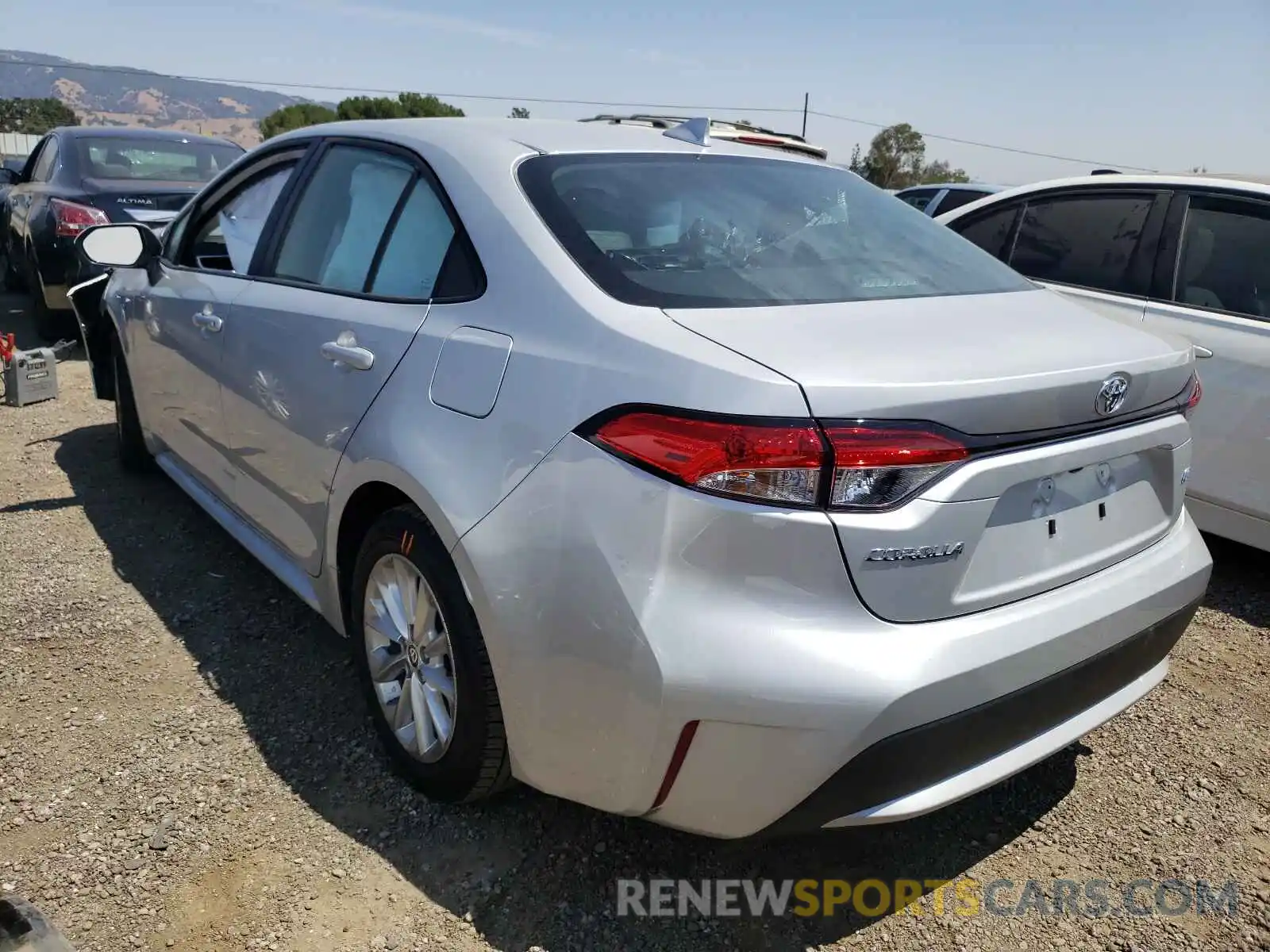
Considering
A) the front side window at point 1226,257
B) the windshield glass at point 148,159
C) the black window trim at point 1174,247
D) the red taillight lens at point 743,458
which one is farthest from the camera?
the windshield glass at point 148,159

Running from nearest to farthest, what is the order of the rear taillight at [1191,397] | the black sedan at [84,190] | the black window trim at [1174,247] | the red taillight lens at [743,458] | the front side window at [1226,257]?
the red taillight lens at [743,458] < the rear taillight at [1191,397] < the front side window at [1226,257] < the black window trim at [1174,247] < the black sedan at [84,190]

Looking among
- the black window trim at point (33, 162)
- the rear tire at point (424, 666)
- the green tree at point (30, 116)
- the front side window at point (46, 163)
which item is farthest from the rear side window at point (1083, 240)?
the green tree at point (30, 116)

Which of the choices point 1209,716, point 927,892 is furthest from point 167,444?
point 1209,716

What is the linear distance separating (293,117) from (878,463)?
44.9 metres

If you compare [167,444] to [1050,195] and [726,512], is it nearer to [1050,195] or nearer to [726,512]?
[726,512]

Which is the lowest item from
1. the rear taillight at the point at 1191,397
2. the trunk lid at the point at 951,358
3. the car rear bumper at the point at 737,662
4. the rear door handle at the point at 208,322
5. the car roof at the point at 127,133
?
the car rear bumper at the point at 737,662

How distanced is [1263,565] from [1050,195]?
1895mm

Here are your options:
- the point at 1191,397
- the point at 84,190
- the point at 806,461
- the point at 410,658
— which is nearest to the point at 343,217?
the point at 410,658

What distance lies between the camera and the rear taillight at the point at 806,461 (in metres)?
1.57

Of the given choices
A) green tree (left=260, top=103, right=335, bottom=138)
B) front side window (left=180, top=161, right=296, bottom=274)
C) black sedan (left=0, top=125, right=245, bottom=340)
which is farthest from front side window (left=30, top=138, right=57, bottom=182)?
green tree (left=260, top=103, right=335, bottom=138)

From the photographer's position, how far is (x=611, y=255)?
6.55ft

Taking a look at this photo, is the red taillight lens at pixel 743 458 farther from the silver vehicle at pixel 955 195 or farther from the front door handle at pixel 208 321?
the silver vehicle at pixel 955 195

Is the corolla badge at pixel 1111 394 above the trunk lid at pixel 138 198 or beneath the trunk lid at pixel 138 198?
above

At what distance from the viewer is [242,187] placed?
A: 11.1ft
